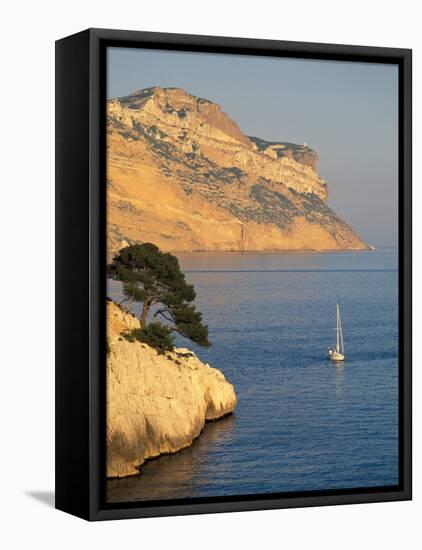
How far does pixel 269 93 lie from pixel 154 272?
1907mm

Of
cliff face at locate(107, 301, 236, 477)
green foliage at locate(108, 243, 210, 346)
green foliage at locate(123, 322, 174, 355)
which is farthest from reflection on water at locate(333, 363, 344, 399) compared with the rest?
green foliage at locate(123, 322, 174, 355)

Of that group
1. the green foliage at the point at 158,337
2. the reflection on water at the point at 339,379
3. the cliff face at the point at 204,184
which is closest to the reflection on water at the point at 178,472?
the green foliage at the point at 158,337

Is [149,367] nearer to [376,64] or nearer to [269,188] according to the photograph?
[269,188]

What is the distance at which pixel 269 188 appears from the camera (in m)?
16.6

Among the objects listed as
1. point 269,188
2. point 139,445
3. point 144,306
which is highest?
point 269,188

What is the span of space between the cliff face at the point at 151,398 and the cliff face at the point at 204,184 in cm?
87

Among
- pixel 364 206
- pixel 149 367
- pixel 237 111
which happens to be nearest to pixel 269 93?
pixel 237 111

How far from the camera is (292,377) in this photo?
53.5 ft

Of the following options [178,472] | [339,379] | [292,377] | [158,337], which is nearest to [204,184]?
[158,337]

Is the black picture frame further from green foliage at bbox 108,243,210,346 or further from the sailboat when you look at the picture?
the sailboat

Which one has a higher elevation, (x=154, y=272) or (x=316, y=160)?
(x=316, y=160)

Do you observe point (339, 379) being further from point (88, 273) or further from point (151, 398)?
point (88, 273)

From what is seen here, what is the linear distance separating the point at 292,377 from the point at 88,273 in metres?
2.16

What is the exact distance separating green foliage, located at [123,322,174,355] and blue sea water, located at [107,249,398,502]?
16 centimetres
